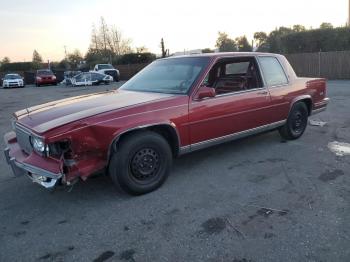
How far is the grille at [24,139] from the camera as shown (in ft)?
14.2

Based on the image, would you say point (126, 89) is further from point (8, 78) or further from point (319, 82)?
Result: point (8, 78)

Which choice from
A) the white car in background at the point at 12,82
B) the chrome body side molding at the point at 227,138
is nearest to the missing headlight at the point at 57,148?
the chrome body side molding at the point at 227,138

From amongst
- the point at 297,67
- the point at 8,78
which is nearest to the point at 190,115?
the point at 297,67

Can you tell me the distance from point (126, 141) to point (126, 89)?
1.63 m

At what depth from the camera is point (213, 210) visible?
13.2ft

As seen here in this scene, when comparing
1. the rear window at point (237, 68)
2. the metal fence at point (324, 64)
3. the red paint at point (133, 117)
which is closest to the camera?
the red paint at point (133, 117)

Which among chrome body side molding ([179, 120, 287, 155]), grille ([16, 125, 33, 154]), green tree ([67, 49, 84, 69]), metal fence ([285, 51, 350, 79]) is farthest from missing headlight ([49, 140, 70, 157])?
green tree ([67, 49, 84, 69])

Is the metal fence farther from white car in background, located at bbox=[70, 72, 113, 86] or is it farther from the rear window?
the rear window

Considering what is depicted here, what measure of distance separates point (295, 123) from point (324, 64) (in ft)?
61.1

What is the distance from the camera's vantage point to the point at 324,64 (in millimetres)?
23516

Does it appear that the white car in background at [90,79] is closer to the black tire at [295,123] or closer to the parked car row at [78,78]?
the parked car row at [78,78]

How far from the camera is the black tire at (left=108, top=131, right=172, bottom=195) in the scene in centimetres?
421

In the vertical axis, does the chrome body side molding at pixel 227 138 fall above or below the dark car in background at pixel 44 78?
below

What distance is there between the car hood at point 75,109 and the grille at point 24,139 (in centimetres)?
9
